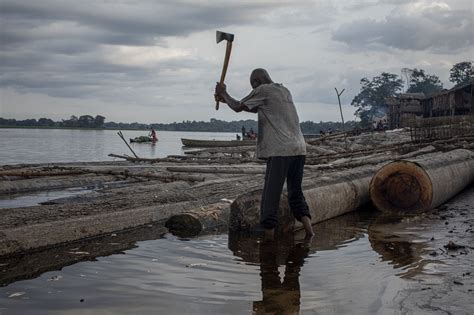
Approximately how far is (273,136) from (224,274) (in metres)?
1.91

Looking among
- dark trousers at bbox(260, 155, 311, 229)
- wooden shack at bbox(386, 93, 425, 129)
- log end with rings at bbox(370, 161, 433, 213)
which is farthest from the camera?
wooden shack at bbox(386, 93, 425, 129)

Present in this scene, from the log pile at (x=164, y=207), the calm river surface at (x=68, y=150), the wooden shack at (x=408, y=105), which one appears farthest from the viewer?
the wooden shack at (x=408, y=105)

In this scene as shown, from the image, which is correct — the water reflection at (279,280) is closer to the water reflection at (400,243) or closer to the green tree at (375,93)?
the water reflection at (400,243)

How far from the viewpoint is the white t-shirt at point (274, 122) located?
5.85 metres

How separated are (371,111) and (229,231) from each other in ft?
240

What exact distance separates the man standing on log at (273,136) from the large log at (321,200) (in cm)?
46

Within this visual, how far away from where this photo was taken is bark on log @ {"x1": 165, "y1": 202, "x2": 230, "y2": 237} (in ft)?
21.0

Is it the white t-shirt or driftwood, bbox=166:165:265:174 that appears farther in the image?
driftwood, bbox=166:165:265:174

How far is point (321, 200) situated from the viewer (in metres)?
7.35

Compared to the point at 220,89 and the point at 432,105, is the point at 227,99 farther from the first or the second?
the point at 432,105

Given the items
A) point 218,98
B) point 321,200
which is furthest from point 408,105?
point 218,98

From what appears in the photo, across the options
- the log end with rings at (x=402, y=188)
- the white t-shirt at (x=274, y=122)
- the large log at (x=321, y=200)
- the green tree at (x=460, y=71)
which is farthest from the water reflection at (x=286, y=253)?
the green tree at (x=460, y=71)

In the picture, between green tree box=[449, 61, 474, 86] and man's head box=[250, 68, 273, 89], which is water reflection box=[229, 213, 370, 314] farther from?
green tree box=[449, 61, 474, 86]

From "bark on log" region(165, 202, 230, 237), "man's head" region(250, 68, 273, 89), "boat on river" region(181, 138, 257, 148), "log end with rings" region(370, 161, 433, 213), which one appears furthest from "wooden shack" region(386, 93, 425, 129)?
"man's head" region(250, 68, 273, 89)
